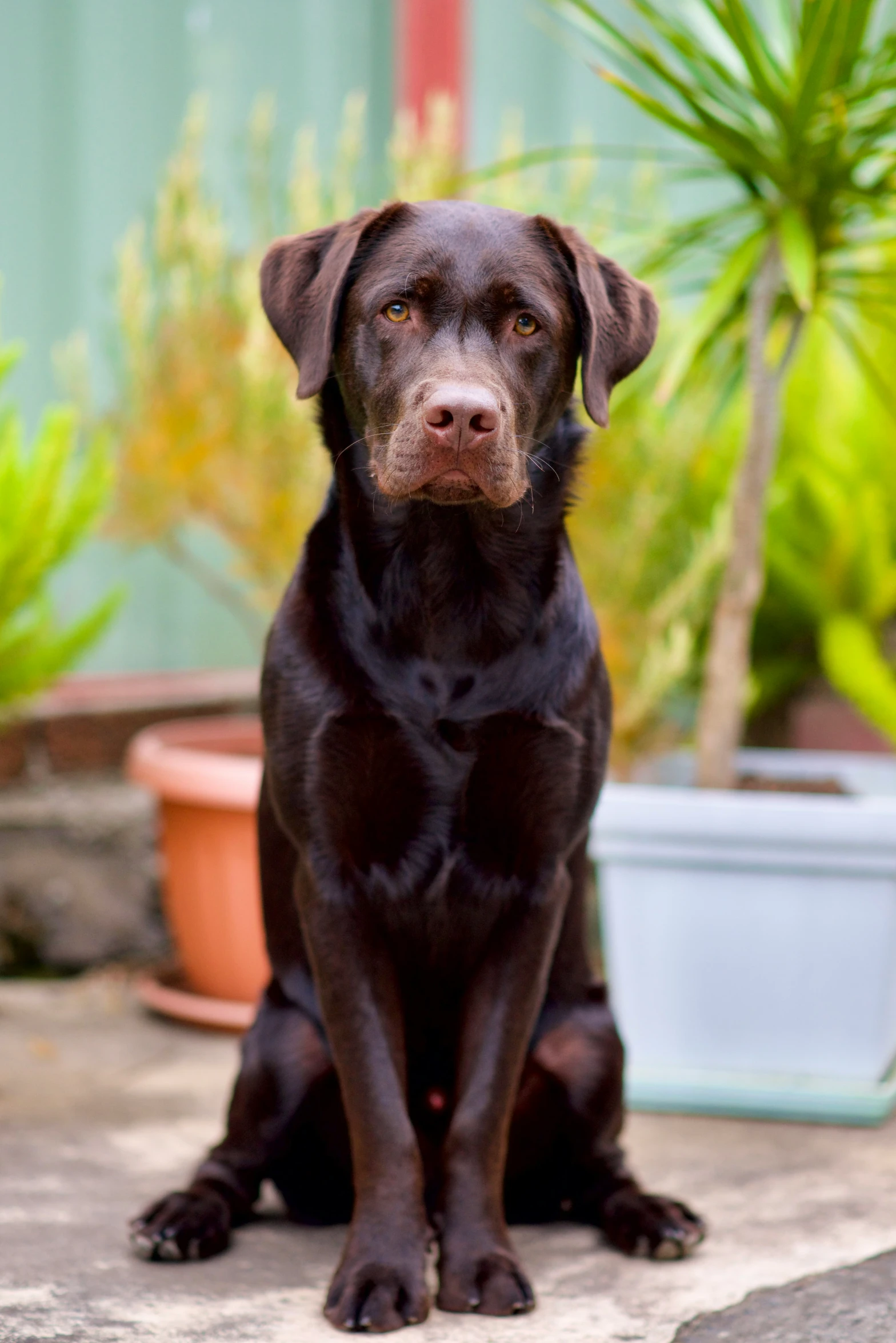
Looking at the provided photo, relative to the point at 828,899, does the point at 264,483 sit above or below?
above

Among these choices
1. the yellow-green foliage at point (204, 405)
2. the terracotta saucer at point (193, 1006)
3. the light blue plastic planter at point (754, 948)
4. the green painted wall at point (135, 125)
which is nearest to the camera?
the light blue plastic planter at point (754, 948)

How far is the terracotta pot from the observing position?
296 centimetres

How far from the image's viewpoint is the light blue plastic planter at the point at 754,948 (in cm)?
257

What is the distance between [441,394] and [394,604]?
12.1 inches

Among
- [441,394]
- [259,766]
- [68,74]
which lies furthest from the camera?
[68,74]

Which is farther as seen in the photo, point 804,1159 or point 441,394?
point 804,1159

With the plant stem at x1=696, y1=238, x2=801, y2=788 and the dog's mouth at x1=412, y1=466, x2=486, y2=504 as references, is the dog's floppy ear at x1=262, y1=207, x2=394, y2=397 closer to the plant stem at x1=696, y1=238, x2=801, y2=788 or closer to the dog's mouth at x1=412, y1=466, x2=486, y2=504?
the dog's mouth at x1=412, y1=466, x2=486, y2=504

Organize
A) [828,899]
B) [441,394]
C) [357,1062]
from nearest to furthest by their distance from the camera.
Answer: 1. [441,394]
2. [357,1062]
3. [828,899]

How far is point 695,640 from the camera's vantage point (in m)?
3.75

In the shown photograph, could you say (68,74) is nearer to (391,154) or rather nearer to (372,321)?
(391,154)

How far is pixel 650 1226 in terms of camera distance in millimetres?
1963

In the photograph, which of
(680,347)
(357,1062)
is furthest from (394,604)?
(680,347)

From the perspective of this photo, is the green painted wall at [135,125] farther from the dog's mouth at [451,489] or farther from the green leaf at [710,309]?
the dog's mouth at [451,489]

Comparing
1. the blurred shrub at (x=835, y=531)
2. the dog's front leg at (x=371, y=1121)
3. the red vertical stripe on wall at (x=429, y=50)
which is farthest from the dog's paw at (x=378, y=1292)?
the red vertical stripe on wall at (x=429, y=50)
